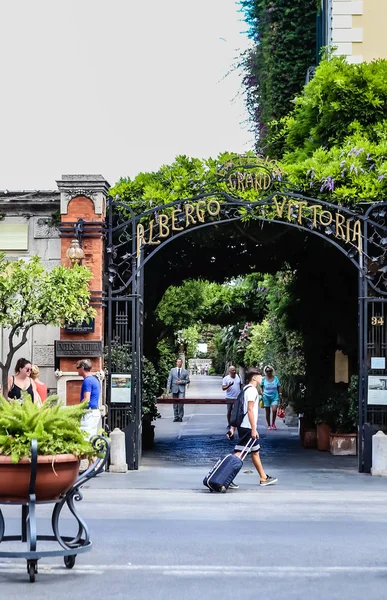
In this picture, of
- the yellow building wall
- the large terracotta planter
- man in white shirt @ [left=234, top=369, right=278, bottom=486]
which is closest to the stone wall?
man in white shirt @ [left=234, top=369, right=278, bottom=486]

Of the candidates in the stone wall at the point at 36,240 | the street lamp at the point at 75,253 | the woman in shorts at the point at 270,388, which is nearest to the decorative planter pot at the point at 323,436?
the woman in shorts at the point at 270,388

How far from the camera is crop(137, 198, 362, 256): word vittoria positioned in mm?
17938

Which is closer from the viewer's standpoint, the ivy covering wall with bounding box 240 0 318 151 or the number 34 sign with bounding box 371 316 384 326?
the number 34 sign with bounding box 371 316 384 326

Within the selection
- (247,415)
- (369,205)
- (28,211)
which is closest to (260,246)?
(369,205)

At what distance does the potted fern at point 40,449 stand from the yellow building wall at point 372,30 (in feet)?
53.3

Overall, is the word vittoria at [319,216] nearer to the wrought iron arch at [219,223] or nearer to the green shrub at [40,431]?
the wrought iron arch at [219,223]

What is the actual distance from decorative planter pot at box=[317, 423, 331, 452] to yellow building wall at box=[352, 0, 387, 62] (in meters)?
7.91

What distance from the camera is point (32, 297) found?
15711mm

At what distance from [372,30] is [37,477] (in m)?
17.4

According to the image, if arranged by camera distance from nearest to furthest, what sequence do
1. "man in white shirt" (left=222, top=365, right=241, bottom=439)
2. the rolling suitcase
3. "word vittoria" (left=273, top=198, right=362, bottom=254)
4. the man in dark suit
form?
the rolling suitcase
"word vittoria" (left=273, top=198, right=362, bottom=254)
"man in white shirt" (left=222, top=365, right=241, bottom=439)
the man in dark suit

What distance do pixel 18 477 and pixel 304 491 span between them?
7.52m

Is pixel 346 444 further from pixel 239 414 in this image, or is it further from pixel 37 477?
pixel 37 477

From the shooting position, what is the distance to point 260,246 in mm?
→ 21609

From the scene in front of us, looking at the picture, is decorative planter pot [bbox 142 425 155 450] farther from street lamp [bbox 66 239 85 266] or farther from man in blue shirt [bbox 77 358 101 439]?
man in blue shirt [bbox 77 358 101 439]
